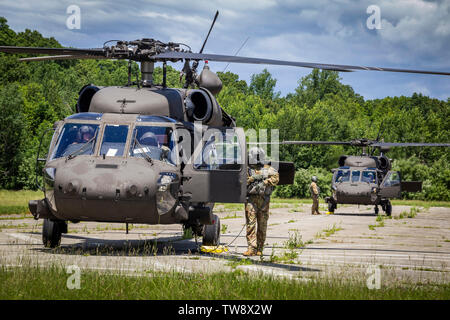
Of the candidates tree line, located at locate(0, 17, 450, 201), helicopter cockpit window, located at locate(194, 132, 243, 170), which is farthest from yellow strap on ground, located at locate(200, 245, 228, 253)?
tree line, located at locate(0, 17, 450, 201)

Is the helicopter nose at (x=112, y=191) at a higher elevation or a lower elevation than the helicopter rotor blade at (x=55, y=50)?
lower

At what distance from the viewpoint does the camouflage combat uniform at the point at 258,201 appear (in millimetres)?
11961

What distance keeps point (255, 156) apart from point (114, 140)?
2.71 meters

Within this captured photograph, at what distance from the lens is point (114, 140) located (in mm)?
11328

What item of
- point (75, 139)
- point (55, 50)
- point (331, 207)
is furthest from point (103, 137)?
point (331, 207)

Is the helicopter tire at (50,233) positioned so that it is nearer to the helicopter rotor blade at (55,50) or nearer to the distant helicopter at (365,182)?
the helicopter rotor blade at (55,50)

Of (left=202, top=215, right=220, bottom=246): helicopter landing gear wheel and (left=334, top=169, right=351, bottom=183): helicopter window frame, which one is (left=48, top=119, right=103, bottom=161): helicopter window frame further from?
(left=334, top=169, right=351, bottom=183): helicopter window frame

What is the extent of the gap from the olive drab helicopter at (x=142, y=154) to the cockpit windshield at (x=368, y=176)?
19422 millimetres

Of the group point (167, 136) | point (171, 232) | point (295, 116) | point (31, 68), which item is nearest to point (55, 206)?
point (167, 136)

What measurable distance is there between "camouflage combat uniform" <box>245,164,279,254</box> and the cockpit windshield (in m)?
20.1

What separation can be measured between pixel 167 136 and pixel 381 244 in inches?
250

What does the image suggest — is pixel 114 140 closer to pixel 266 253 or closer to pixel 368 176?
pixel 266 253

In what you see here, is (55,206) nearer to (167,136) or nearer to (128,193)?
(128,193)

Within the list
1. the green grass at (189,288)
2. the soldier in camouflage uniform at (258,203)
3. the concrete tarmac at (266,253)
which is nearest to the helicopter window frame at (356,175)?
the concrete tarmac at (266,253)
